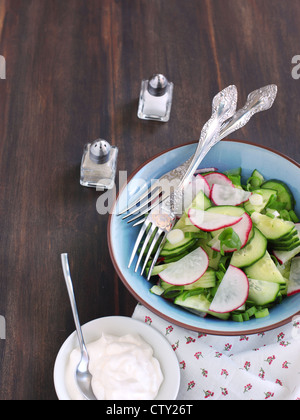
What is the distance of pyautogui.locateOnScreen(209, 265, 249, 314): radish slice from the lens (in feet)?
4.06

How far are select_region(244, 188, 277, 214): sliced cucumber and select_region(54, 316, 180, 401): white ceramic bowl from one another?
388 mm

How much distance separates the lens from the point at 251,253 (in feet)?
4.16

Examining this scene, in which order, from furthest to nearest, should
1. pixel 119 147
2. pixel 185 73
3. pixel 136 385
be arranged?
pixel 185 73 → pixel 119 147 → pixel 136 385

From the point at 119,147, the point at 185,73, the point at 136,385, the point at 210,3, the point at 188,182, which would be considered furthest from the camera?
the point at 210,3

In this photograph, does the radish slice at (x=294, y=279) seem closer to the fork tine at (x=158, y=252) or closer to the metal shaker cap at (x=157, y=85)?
the fork tine at (x=158, y=252)

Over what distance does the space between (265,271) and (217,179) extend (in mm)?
281

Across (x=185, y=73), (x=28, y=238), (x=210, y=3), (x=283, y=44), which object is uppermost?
(x=210, y=3)

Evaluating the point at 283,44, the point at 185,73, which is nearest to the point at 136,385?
the point at 185,73

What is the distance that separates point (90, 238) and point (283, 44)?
963mm

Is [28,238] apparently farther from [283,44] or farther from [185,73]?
[283,44]

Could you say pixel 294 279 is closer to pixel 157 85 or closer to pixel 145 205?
pixel 145 205

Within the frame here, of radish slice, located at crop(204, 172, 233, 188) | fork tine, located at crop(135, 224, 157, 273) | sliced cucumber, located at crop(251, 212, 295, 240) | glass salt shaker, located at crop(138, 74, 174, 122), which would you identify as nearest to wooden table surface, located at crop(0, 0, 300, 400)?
glass salt shaker, located at crop(138, 74, 174, 122)

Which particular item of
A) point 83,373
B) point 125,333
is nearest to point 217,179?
point 125,333

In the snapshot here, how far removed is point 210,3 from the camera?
1861 millimetres
